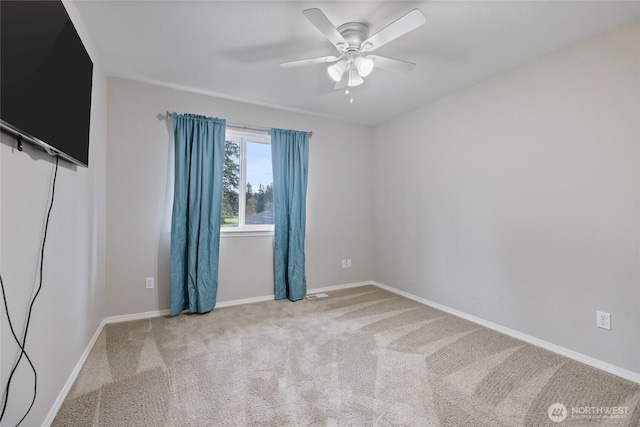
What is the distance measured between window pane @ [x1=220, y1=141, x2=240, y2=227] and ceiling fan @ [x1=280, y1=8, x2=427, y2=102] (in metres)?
1.54

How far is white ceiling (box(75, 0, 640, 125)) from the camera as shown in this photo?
72.0 inches

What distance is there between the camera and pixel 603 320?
6.66 feet

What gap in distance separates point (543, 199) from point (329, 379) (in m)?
2.20

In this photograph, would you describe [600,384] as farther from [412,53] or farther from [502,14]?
[412,53]

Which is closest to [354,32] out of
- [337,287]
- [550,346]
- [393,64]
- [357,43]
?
[357,43]

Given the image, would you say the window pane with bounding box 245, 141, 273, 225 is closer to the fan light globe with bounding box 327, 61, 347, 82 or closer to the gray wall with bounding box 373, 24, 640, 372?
the fan light globe with bounding box 327, 61, 347, 82

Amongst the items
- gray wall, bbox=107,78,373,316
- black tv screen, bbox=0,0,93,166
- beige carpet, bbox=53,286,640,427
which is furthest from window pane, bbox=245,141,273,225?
black tv screen, bbox=0,0,93,166

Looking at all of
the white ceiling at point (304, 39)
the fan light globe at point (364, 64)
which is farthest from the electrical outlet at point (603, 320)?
the fan light globe at point (364, 64)

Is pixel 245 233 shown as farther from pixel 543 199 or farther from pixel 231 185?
pixel 543 199

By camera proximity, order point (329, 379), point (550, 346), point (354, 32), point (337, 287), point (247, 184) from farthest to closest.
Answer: point (337, 287)
point (247, 184)
point (550, 346)
point (354, 32)
point (329, 379)

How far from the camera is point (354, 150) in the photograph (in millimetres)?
4180

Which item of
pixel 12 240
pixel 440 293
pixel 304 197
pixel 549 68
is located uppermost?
pixel 549 68

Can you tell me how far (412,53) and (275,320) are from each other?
273 cm

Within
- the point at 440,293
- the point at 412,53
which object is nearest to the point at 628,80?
the point at 412,53
